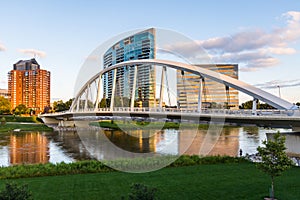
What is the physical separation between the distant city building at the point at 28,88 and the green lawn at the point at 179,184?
143 m

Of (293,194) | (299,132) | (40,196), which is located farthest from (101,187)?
(299,132)

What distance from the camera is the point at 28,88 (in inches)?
5960

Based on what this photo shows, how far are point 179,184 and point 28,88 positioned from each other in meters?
152

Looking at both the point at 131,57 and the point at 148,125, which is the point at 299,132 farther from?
the point at 148,125

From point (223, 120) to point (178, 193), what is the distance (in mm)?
11417

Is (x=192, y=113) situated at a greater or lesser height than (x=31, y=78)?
lesser

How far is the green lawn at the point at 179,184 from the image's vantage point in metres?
11.4

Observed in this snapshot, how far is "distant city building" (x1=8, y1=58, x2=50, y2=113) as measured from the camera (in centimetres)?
14962

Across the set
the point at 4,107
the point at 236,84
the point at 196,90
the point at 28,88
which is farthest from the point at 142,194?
the point at 28,88

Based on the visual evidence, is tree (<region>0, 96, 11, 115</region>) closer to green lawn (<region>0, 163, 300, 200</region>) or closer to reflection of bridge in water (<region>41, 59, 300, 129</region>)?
reflection of bridge in water (<region>41, 59, 300, 129</region>)

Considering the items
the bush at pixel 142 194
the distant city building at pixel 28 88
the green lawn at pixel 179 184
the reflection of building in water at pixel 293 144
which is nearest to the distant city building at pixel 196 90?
the reflection of building in water at pixel 293 144

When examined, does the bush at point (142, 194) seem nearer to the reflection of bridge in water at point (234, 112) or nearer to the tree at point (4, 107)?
the reflection of bridge in water at point (234, 112)

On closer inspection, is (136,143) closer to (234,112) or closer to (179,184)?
(234,112)

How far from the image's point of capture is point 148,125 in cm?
6888
